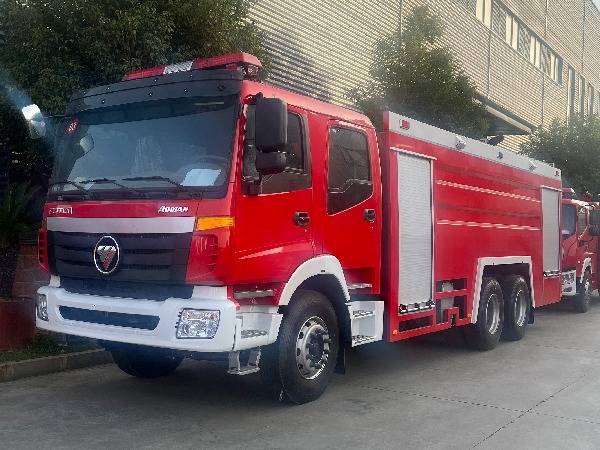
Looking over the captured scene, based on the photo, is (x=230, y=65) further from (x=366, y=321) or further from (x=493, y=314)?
(x=493, y=314)

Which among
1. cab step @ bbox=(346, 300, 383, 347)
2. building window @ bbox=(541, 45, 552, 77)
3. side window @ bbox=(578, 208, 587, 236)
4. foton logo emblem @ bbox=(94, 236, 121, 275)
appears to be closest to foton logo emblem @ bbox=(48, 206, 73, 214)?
foton logo emblem @ bbox=(94, 236, 121, 275)

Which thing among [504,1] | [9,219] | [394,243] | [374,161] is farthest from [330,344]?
[504,1]

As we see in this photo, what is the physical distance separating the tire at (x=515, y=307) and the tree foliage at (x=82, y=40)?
534 centimetres

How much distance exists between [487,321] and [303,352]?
162 inches

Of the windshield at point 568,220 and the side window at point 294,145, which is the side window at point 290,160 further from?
the windshield at point 568,220

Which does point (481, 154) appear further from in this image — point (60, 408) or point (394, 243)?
point (60, 408)

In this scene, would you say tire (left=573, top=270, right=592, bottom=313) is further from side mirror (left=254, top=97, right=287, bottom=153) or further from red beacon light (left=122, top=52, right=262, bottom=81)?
side mirror (left=254, top=97, right=287, bottom=153)

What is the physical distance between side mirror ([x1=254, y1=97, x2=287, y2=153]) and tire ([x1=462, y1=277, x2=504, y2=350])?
15.4 ft

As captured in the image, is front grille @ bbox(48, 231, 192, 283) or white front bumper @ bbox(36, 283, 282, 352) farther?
front grille @ bbox(48, 231, 192, 283)

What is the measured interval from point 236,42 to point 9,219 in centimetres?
375

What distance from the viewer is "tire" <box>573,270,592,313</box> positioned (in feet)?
46.9

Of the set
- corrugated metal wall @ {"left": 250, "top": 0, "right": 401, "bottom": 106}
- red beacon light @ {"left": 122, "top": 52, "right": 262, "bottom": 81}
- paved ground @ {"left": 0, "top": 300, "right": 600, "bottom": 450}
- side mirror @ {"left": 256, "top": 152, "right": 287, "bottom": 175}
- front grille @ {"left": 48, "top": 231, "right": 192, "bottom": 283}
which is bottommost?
paved ground @ {"left": 0, "top": 300, "right": 600, "bottom": 450}

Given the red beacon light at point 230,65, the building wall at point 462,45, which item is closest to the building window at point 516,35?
the building wall at point 462,45

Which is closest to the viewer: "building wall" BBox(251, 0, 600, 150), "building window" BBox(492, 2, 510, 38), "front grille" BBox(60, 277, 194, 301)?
"front grille" BBox(60, 277, 194, 301)
